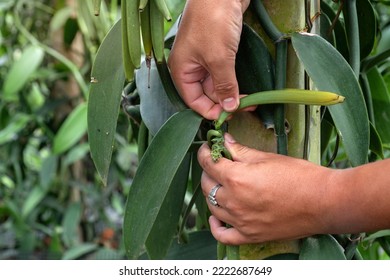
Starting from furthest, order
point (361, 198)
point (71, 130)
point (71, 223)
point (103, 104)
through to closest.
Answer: point (71, 223) → point (71, 130) → point (103, 104) → point (361, 198)

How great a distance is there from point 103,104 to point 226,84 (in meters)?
0.13

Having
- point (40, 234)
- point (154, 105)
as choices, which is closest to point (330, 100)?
point (154, 105)

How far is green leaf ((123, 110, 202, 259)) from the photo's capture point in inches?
20.4

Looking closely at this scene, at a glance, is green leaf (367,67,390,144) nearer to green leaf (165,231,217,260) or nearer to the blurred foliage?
green leaf (165,231,217,260)

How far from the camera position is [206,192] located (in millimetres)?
554

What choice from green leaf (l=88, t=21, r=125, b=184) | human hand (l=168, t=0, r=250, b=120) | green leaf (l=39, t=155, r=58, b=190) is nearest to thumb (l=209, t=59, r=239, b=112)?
human hand (l=168, t=0, r=250, b=120)

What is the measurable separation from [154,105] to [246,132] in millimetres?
108

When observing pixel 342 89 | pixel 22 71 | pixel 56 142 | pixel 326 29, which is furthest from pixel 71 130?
pixel 342 89

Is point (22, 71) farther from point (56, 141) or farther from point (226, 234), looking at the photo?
point (226, 234)

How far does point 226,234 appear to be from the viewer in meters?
0.54

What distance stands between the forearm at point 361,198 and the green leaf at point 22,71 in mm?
988

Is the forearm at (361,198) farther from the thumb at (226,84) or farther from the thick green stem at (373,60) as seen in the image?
the thick green stem at (373,60)
